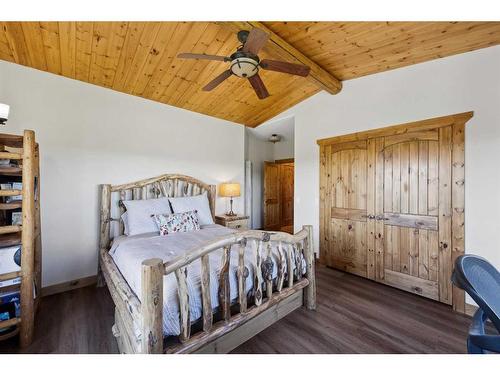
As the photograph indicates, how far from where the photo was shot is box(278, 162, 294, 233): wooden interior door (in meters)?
6.55

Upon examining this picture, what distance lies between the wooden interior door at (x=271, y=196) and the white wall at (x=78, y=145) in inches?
120

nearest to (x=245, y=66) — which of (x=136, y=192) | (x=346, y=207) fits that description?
(x=136, y=192)

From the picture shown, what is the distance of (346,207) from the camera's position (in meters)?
3.37

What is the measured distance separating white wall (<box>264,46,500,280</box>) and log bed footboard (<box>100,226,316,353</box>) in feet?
5.83

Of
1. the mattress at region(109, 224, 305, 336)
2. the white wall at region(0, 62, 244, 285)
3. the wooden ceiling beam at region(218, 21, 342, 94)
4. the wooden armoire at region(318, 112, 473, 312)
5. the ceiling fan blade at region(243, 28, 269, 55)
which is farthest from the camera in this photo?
the white wall at region(0, 62, 244, 285)

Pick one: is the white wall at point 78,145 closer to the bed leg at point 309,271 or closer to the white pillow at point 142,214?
the white pillow at point 142,214

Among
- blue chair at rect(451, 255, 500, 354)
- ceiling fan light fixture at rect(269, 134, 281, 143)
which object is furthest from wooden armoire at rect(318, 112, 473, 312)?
ceiling fan light fixture at rect(269, 134, 281, 143)

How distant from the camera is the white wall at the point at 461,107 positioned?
7.21ft

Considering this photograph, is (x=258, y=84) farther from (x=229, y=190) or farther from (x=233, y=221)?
(x=233, y=221)

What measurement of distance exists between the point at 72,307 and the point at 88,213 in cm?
111

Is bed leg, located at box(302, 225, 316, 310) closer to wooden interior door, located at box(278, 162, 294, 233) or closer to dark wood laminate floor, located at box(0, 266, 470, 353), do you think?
dark wood laminate floor, located at box(0, 266, 470, 353)

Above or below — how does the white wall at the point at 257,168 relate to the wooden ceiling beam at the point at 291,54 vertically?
below

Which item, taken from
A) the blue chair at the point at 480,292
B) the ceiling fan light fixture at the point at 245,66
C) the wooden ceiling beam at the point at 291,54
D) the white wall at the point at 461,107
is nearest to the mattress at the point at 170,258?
the blue chair at the point at 480,292
